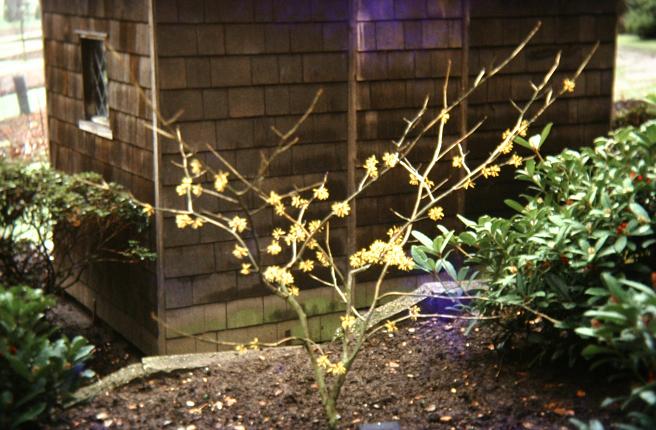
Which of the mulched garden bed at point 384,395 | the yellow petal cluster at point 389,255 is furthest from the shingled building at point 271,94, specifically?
the yellow petal cluster at point 389,255

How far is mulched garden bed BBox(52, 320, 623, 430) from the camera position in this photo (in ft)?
15.0

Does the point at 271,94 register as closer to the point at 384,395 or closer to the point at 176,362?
the point at 176,362

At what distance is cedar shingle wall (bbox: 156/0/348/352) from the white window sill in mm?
1177

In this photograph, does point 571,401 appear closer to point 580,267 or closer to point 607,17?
point 580,267

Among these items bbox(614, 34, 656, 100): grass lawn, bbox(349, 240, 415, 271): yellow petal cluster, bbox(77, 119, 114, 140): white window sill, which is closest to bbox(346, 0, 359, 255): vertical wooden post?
bbox(77, 119, 114, 140): white window sill

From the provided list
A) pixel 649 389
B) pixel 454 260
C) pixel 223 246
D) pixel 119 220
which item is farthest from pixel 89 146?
pixel 649 389

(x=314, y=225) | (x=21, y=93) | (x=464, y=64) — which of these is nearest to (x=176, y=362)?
(x=314, y=225)

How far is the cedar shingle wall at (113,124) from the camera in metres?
7.21

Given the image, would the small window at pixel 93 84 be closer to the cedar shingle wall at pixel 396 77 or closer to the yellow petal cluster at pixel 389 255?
the cedar shingle wall at pixel 396 77

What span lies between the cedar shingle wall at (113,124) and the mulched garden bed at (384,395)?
229 cm

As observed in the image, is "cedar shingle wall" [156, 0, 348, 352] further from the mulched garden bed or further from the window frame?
the mulched garden bed

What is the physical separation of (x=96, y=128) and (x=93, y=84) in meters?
0.51

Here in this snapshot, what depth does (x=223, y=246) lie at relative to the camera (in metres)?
7.31

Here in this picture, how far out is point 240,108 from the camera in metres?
7.18
